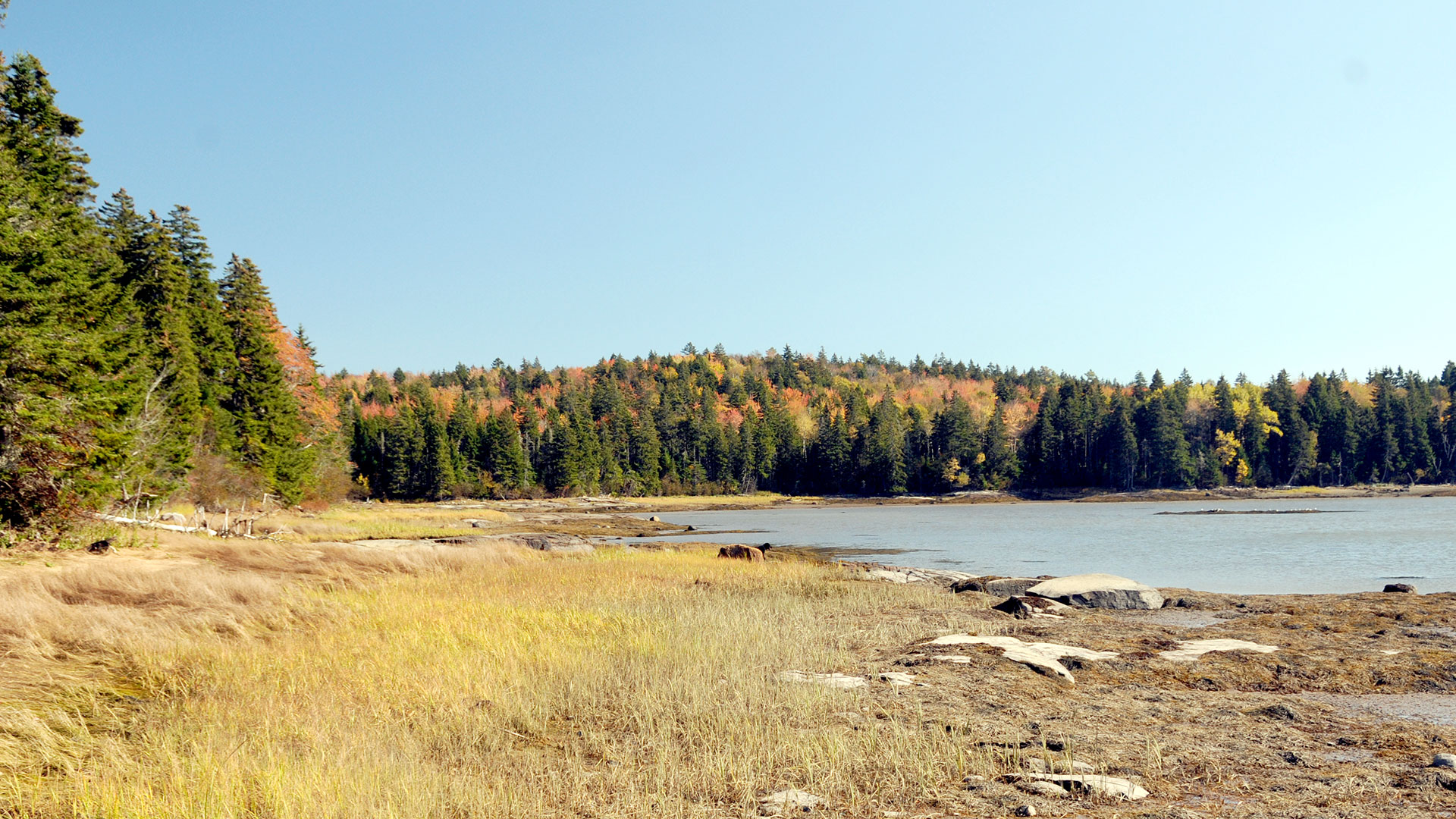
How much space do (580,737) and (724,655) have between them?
12.2ft

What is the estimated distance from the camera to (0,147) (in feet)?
77.7

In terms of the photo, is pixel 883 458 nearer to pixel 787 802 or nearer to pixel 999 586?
pixel 999 586

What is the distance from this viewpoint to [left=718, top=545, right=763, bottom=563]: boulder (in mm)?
29812

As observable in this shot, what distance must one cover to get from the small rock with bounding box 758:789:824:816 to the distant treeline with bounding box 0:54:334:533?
19314 mm

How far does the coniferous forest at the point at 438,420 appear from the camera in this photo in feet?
72.7

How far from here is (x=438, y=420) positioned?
12006 cm

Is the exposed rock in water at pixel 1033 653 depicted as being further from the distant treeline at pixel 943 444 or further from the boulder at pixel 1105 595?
the distant treeline at pixel 943 444

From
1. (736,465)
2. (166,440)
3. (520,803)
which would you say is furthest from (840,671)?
(736,465)

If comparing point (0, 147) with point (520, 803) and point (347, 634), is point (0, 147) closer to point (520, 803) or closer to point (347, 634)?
point (347, 634)

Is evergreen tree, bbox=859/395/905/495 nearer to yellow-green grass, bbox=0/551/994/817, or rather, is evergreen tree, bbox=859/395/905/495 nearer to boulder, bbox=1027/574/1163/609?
boulder, bbox=1027/574/1163/609

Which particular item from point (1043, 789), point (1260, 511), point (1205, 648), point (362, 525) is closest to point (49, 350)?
point (1043, 789)

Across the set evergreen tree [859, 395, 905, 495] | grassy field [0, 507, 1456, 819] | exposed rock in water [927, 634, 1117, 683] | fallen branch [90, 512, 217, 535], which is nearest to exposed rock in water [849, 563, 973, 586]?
grassy field [0, 507, 1456, 819]

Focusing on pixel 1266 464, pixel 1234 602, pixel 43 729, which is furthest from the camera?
pixel 1266 464

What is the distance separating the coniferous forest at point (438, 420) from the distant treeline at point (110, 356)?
0.32 feet
